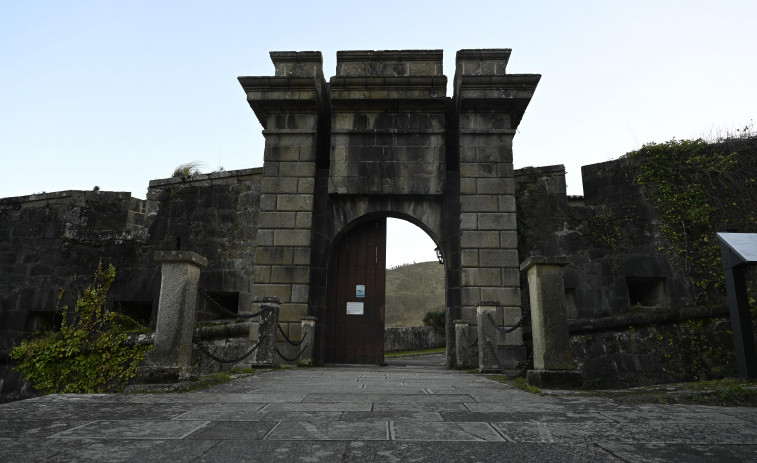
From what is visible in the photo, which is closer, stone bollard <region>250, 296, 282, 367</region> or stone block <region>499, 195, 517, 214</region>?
stone bollard <region>250, 296, 282, 367</region>

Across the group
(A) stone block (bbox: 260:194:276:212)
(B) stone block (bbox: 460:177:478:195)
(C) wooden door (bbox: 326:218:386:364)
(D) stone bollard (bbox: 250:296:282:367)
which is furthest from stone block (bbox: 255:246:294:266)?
(B) stone block (bbox: 460:177:478:195)

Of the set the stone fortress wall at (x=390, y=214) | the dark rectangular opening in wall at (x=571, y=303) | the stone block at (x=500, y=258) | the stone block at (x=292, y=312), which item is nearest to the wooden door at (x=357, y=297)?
the stone fortress wall at (x=390, y=214)

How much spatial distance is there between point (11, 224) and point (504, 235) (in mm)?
9892

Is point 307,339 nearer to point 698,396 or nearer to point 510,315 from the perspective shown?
point 510,315

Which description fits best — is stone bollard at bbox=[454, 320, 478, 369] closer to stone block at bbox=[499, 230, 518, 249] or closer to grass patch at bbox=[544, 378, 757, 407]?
stone block at bbox=[499, 230, 518, 249]

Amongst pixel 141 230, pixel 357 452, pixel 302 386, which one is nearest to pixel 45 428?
pixel 357 452

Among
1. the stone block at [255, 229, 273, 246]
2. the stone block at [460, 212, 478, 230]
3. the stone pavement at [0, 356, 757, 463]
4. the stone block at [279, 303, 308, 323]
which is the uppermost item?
the stone block at [460, 212, 478, 230]

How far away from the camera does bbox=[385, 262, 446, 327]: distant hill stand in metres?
34.0

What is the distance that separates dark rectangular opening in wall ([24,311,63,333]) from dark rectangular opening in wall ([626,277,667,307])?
1101 cm

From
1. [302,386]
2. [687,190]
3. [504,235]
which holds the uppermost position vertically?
[687,190]

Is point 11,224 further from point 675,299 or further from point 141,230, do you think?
point 675,299

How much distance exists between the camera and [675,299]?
828 centimetres

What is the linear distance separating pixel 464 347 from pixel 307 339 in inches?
101

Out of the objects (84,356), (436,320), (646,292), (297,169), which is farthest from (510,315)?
(436,320)
